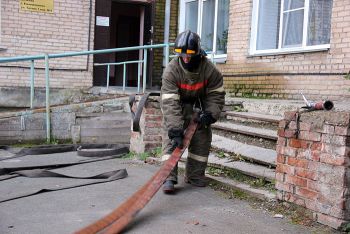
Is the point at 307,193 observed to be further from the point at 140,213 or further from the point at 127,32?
the point at 127,32

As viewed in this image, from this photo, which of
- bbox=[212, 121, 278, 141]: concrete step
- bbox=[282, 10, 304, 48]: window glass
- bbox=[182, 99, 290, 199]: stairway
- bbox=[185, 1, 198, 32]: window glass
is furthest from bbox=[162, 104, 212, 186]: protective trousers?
bbox=[185, 1, 198, 32]: window glass

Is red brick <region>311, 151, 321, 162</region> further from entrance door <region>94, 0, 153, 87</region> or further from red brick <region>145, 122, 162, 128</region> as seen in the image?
entrance door <region>94, 0, 153, 87</region>

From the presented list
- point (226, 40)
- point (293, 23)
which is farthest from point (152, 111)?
point (226, 40)

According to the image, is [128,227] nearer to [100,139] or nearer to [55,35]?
[100,139]

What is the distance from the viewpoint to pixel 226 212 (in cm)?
356

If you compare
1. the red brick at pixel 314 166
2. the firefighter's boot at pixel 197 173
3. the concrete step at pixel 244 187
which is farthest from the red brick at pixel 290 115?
the firefighter's boot at pixel 197 173

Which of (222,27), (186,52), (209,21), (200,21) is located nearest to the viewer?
(186,52)

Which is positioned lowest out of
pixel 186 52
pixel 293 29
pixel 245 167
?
pixel 245 167

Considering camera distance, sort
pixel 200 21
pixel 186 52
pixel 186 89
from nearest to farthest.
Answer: pixel 186 52 → pixel 186 89 → pixel 200 21

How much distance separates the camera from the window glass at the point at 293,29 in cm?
705

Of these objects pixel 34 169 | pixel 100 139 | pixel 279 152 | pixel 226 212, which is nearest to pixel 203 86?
pixel 279 152

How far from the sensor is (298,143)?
348 cm

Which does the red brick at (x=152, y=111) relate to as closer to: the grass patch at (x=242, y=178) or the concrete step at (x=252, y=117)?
the concrete step at (x=252, y=117)

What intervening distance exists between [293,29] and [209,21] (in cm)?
300
